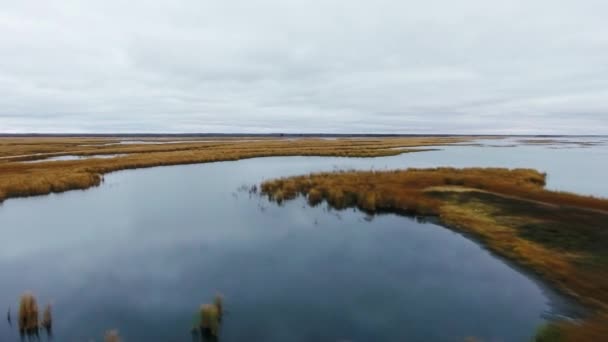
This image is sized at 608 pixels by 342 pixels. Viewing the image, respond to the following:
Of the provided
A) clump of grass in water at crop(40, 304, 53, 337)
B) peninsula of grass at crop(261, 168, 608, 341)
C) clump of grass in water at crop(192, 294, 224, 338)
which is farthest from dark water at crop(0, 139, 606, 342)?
Result: peninsula of grass at crop(261, 168, 608, 341)

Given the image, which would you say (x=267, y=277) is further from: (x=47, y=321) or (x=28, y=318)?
(x=28, y=318)

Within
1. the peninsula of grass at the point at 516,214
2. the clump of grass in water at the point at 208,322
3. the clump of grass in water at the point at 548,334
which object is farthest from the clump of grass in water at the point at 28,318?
the peninsula of grass at the point at 516,214

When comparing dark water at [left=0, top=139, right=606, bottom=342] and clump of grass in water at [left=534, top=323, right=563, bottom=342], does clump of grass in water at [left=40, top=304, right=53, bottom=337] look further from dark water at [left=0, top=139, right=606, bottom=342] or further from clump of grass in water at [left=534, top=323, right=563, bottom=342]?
clump of grass in water at [left=534, top=323, right=563, bottom=342]

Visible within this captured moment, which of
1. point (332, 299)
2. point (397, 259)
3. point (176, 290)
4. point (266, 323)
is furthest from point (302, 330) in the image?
point (397, 259)

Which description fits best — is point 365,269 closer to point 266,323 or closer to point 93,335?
point 266,323

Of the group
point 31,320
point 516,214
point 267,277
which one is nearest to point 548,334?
point 267,277
